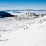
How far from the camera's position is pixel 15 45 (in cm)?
911

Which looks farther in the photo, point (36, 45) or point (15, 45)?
point (15, 45)

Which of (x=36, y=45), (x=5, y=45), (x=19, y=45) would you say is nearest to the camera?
(x=36, y=45)

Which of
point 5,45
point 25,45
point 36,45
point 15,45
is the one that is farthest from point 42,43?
point 5,45

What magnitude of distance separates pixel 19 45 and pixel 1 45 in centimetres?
172

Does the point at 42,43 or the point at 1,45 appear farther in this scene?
the point at 1,45

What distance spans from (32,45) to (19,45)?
1074 mm

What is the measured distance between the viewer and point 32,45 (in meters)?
8.30

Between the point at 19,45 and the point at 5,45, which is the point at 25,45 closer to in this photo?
the point at 19,45

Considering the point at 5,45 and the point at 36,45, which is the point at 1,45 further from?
the point at 36,45

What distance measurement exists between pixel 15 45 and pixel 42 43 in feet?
6.63

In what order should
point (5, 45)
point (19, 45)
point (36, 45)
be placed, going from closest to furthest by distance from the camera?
point (36, 45) < point (19, 45) < point (5, 45)

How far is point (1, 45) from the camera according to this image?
9766 millimetres

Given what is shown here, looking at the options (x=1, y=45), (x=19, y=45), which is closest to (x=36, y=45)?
(x=19, y=45)

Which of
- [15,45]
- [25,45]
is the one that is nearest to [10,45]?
[15,45]
